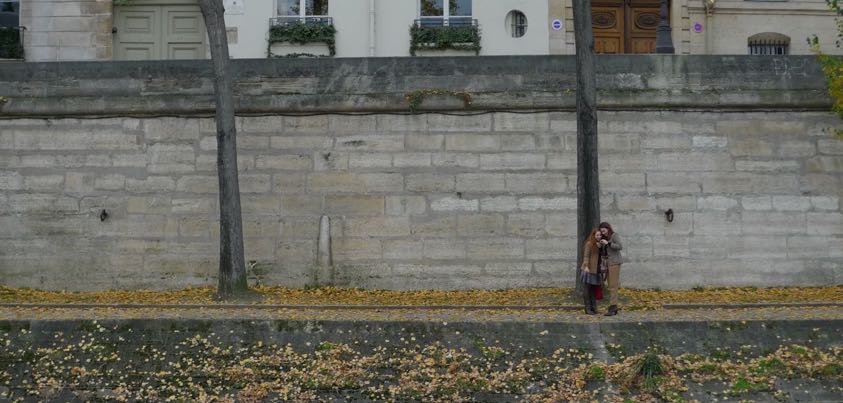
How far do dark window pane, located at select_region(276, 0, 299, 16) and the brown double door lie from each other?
6.77 m

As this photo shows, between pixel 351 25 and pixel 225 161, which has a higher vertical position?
pixel 351 25

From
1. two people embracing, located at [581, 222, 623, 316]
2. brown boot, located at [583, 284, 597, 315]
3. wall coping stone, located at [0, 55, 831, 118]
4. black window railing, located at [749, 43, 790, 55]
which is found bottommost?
brown boot, located at [583, 284, 597, 315]

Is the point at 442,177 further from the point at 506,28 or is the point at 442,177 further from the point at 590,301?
the point at 506,28

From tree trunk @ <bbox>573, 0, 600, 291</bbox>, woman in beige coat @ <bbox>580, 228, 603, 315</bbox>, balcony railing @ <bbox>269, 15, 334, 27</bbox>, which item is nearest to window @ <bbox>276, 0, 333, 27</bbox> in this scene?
balcony railing @ <bbox>269, 15, 334, 27</bbox>

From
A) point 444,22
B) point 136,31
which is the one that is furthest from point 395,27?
point 136,31

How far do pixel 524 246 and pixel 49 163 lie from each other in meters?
7.97

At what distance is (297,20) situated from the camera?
71.6 feet

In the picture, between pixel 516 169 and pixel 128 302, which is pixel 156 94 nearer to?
pixel 128 302

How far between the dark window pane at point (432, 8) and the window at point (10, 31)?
9.08 meters

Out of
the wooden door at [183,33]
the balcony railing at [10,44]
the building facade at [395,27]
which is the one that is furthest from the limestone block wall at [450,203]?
the balcony railing at [10,44]

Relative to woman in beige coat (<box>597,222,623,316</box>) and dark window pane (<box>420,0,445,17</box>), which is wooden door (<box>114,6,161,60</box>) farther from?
woman in beige coat (<box>597,222,623,316</box>)

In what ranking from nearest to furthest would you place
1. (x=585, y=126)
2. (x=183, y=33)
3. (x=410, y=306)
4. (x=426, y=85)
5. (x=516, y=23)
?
1. (x=585, y=126)
2. (x=410, y=306)
3. (x=426, y=85)
4. (x=516, y=23)
5. (x=183, y=33)

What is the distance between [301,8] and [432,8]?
2948 millimetres

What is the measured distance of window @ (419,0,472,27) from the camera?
2178 cm
